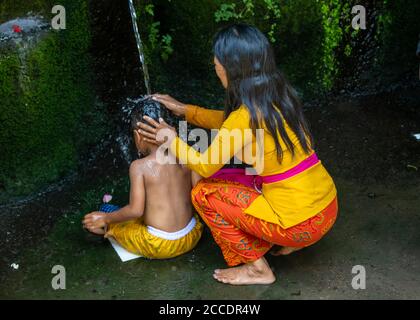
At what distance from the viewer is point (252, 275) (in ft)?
9.89

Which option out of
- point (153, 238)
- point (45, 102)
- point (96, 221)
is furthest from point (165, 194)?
point (45, 102)

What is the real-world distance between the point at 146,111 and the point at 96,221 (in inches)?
27.1

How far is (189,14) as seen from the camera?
4145 mm

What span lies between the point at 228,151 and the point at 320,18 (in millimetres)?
1936

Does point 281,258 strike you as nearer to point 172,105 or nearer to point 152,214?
point 152,214

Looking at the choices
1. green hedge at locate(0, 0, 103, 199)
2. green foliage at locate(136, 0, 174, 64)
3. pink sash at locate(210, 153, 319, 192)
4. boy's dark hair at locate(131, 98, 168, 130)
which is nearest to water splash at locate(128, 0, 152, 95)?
green foliage at locate(136, 0, 174, 64)

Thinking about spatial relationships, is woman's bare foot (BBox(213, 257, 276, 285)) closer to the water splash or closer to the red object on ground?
the water splash

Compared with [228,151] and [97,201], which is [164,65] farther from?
[228,151]

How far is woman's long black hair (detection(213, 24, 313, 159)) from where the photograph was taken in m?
2.69

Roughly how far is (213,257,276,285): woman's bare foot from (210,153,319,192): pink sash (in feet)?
1.21

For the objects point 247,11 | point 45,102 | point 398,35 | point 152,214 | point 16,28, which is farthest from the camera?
point 398,35

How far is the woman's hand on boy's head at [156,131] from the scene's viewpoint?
Answer: 2.88m

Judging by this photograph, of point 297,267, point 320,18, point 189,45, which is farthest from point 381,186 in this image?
point 189,45

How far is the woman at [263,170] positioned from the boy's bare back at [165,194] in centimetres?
11
